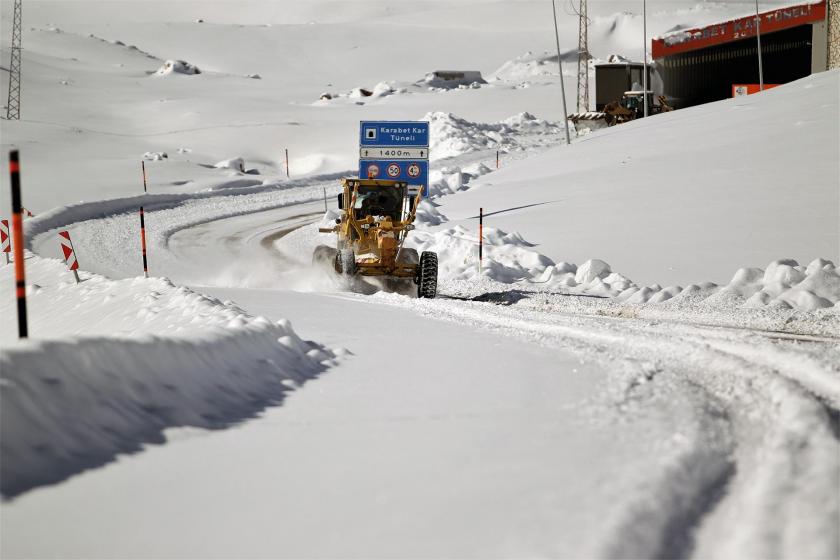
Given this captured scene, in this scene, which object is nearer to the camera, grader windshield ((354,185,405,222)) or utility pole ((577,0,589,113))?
grader windshield ((354,185,405,222))

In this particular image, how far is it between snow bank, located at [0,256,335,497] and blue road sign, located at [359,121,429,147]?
15082 millimetres

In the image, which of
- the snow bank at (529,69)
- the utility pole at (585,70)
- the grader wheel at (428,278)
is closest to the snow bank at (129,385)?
the grader wheel at (428,278)

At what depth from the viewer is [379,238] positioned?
49.4 ft

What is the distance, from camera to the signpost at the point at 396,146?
22.2 meters

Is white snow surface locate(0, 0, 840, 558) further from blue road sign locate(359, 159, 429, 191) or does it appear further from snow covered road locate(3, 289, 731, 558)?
blue road sign locate(359, 159, 429, 191)

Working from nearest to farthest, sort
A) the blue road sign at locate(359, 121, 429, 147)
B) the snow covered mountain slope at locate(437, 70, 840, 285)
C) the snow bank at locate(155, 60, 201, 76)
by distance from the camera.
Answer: the snow covered mountain slope at locate(437, 70, 840, 285)
the blue road sign at locate(359, 121, 429, 147)
the snow bank at locate(155, 60, 201, 76)

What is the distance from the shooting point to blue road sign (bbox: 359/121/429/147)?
872 inches

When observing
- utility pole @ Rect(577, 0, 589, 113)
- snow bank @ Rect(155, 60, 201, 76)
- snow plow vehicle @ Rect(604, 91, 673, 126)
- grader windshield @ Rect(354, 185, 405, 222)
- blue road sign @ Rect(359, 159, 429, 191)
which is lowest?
grader windshield @ Rect(354, 185, 405, 222)

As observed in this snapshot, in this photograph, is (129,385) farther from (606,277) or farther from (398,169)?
(398,169)

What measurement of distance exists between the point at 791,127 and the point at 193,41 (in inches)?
5653

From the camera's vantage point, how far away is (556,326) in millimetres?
9195

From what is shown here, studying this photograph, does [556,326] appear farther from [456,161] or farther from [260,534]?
[456,161]

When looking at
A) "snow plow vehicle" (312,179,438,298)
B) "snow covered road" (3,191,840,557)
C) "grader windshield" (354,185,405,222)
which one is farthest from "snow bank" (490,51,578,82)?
"snow covered road" (3,191,840,557)

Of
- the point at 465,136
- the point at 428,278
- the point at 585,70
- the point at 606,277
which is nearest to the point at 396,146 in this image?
the point at 428,278
